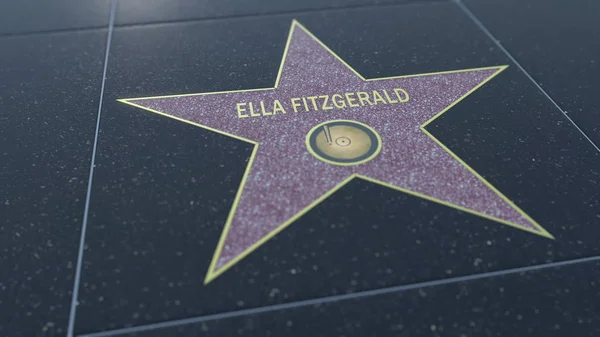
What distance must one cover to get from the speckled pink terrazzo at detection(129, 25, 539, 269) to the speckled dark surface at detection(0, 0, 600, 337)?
55mm

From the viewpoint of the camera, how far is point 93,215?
175 centimetres

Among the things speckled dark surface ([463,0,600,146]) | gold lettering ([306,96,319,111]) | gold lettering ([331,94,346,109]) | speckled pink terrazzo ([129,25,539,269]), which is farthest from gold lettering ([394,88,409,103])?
speckled dark surface ([463,0,600,146])

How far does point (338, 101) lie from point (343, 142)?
11.2 inches

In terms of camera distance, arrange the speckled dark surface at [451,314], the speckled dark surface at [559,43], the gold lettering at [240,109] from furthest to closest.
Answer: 1. the speckled dark surface at [559,43]
2. the gold lettering at [240,109]
3. the speckled dark surface at [451,314]

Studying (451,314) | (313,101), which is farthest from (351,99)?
(451,314)

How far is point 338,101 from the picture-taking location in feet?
7.23

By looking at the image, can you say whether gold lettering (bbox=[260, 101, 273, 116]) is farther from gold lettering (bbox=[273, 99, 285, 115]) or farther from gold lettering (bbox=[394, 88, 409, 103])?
gold lettering (bbox=[394, 88, 409, 103])

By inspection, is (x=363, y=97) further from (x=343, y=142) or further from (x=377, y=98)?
(x=343, y=142)

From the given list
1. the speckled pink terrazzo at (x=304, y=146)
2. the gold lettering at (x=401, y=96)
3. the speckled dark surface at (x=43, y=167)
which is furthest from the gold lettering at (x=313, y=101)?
the speckled dark surface at (x=43, y=167)

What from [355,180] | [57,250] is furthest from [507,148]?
[57,250]

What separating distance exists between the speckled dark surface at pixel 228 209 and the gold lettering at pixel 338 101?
0.80 feet

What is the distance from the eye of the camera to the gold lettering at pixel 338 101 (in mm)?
2172

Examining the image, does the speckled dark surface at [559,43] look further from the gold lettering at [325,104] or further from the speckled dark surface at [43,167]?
the speckled dark surface at [43,167]

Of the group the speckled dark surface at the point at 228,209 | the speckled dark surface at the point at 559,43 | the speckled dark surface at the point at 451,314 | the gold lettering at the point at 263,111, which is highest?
the speckled dark surface at the point at 559,43
